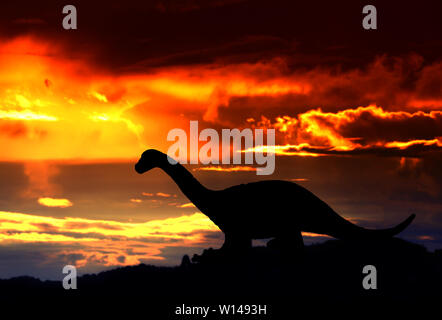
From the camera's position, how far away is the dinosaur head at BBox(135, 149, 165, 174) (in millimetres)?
19875

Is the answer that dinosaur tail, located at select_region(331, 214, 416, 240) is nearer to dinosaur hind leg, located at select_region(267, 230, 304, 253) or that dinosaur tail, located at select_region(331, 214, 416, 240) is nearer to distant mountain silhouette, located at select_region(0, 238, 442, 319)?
distant mountain silhouette, located at select_region(0, 238, 442, 319)

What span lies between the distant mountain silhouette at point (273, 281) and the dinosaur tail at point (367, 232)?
1424mm

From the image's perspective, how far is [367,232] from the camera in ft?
67.6

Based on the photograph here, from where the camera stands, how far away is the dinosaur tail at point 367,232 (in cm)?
2034

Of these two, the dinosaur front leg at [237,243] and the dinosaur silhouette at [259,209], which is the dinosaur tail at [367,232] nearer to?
the dinosaur silhouette at [259,209]

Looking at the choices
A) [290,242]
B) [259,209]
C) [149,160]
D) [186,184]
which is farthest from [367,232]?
[149,160]

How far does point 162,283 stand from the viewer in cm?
2133

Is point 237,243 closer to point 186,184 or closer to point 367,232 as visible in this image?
point 186,184

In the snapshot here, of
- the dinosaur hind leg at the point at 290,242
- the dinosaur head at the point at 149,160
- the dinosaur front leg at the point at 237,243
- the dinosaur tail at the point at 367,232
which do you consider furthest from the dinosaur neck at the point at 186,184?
the dinosaur tail at the point at 367,232

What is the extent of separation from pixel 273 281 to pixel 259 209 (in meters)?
2.70

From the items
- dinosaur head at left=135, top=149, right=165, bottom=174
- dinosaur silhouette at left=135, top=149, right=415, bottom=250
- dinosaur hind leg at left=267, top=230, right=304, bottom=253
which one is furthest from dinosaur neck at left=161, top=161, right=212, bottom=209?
dinosaur hind leg at left=267, top=230, right=304, bottom=253

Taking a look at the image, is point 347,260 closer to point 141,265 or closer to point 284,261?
point 284,261
